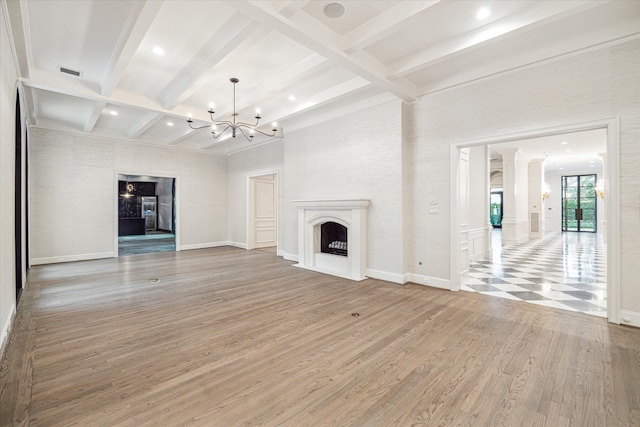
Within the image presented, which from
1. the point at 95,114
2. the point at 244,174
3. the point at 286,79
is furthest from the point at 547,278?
the point at 95,114

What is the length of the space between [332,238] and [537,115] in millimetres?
3963

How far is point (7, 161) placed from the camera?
2.90 metres

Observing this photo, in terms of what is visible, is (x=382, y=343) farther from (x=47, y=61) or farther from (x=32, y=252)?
(x=32, y=252)

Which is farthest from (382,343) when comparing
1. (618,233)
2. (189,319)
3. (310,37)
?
(310,37)

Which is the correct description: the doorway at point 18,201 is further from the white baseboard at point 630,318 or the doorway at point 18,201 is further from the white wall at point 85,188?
the white baseboard at point 630,318

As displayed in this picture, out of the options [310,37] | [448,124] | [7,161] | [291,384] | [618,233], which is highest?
[310,37]

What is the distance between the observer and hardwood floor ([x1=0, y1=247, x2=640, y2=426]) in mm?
1795

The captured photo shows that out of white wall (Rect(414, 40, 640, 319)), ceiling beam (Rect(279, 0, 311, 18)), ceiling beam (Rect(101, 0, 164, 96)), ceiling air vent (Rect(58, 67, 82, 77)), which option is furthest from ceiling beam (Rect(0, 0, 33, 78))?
white wall (Rect(414, 40, 640, 319))

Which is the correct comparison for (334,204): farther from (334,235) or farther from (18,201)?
(18,201)

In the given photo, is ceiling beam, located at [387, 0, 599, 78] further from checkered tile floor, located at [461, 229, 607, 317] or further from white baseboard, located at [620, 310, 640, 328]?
checkered tile floor, located at [461, 229, 607, 317]

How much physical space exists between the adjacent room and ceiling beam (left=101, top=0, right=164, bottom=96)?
3cm

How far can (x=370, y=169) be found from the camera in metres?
5.20

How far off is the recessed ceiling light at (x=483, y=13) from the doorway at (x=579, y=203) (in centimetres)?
1582

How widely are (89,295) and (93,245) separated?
153 inches
